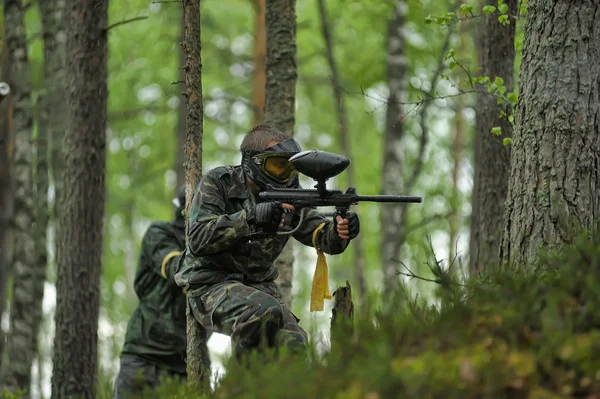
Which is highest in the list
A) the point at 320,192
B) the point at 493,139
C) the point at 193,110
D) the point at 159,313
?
the point at 493,139

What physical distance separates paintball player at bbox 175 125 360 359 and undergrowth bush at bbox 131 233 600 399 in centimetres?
105

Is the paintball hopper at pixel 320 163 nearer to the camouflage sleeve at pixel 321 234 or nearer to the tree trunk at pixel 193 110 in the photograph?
the camouflage sleeve at pixel 321 234

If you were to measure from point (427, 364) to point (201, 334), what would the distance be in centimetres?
314

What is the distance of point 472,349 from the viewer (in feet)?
13.8

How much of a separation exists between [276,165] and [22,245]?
5.48m

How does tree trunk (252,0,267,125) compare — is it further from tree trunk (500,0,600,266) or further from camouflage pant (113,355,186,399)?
tree trunk (500,0,600,266)

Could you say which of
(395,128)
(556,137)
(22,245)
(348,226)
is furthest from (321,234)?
(395,128)

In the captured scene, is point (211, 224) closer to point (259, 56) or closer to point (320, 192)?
point (320, 192)

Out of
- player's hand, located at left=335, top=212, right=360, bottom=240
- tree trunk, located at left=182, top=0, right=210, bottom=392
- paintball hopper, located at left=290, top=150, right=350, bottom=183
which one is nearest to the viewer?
paintball hopper, located at left=290, top=150, right=350, bottom=183

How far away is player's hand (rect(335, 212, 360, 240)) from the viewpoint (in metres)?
6.19

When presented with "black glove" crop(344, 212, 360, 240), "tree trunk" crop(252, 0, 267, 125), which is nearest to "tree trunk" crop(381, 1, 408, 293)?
"tree trunk" crop(252, 0, 267, 125)

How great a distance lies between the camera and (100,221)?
8875mm

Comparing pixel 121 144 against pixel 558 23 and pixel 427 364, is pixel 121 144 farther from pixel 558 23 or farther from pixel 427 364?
pixel 427 364

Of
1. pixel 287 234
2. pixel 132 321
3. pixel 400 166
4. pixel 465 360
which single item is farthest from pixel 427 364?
pixel 400 166
